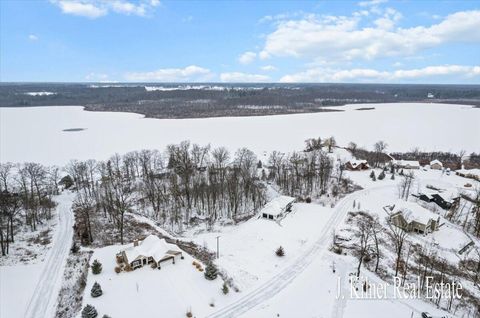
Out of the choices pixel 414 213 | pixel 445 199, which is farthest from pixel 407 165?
pixel 414 213

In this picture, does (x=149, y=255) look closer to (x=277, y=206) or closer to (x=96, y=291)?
(x=96, y=291)

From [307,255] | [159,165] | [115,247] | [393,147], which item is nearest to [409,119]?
[393,147]

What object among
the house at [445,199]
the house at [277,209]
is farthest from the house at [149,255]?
the house at [445,199]

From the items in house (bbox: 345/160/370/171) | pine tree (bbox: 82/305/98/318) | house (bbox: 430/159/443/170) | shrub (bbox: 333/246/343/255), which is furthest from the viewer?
house (bbox: 430/159/443/170)

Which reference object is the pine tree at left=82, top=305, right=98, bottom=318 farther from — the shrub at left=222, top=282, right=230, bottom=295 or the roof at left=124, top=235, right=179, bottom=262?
the shrub at left=222, top=282, right=230, bottom=295

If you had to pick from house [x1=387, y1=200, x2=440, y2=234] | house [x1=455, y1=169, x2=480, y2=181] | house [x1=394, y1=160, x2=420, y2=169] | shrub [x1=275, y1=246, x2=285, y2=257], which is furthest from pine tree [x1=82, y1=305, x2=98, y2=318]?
house [x1=455, y1=169, x2=480, y2=181]

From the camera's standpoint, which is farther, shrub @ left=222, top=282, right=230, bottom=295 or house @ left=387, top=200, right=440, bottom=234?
house @ left=387, top=200, right=440, bottom=234

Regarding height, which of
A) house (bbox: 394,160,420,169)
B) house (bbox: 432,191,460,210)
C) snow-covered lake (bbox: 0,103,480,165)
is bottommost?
house (bbox: 432,191,460,210)

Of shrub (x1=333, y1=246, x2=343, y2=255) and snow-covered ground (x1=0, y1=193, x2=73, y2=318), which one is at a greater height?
shrub (x1=333, y1=246, x2=343, y2=255)
